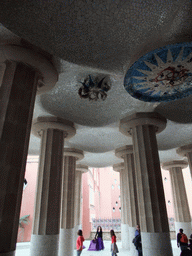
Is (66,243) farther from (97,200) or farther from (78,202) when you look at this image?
(97,200)

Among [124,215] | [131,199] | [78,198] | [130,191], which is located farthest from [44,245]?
[78,198]

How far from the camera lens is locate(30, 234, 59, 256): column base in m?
6.79

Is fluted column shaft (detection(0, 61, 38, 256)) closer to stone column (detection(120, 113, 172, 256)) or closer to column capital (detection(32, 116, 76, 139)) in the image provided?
Answer: column capital (detection(32, 116, 76, 139))

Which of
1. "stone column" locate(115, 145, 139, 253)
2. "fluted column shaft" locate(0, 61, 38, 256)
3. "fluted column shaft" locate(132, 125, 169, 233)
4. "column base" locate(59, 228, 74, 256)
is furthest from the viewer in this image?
"column base" locate(59, 228, 74, 256)

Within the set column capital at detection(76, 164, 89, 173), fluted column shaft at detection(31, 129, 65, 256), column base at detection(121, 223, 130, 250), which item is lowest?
column base at detection(121, 223, 130, 250)

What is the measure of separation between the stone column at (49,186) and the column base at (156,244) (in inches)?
123

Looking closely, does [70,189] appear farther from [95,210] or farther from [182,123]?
[95,210]

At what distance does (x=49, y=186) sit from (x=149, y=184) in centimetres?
382

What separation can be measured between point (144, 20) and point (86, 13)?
1.29 metres

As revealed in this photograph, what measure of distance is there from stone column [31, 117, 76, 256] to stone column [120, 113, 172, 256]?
2896 millimetres

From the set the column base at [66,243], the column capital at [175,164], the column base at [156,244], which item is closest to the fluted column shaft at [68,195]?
the column base at [66,243]

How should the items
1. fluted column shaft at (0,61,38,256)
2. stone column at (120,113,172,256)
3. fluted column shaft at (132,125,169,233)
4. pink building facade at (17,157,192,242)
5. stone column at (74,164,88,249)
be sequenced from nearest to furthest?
fluted column shaft at (0,61,38,256)
stone column at (120,113,172,256)
fluted column shaft at (132,125,169,233)
stone column at (74,164,88,249)
pink building facade at (17,157,192,242)

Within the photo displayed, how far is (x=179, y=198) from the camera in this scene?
48.9 ft

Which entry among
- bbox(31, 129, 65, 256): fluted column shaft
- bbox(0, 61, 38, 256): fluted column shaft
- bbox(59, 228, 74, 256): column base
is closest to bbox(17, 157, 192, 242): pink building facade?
bbox(59, 228, 74, 256): column base
